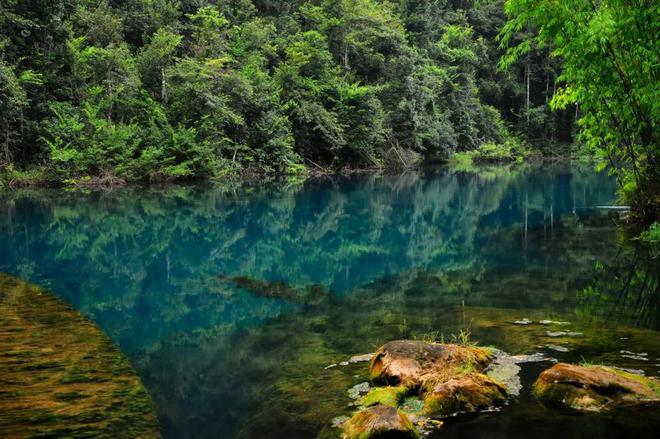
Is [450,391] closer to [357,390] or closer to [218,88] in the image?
[357,390]

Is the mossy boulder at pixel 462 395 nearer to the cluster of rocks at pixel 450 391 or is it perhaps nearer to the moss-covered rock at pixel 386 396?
the cluster of rocks at pixel 450 391

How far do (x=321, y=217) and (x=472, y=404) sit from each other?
46.4 feet

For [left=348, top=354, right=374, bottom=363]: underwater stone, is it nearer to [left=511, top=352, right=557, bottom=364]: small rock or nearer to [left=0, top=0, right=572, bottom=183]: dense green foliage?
[left=511, top=352, right=557, bottom=364]: small rock

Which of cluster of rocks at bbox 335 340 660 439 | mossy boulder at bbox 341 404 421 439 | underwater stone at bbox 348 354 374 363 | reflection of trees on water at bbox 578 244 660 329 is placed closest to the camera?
mossy boulder at bbox 341 404 421 439

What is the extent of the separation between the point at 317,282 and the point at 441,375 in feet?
18.8

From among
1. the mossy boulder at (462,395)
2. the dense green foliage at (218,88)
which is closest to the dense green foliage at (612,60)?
the mossy boulder at (462,395)

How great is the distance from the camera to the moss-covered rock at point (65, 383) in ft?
14.5

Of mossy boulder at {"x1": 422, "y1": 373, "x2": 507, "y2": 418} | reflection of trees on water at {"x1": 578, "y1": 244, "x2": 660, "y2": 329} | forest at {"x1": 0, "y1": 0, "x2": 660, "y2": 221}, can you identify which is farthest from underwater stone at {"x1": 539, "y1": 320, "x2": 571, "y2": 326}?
forest at {"x1": 0, "y1": 0, "x2": 660, "y2": 221}

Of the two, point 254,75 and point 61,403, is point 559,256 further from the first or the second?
point 254,75

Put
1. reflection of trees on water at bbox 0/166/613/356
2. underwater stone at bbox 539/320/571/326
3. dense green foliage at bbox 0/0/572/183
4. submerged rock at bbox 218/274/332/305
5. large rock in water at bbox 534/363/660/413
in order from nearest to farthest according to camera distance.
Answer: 1. large rock in water at bbox 534/363/660/413
2. underwater stone at bbox 539/320/571/326
3. submerged rock at bbox 218/274/332/305
4. reflection of trees on water at bbox 0/166/613/356
5. dense green foliage at bbox 0/0/572/183

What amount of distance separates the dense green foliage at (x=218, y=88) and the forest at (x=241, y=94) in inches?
3.7

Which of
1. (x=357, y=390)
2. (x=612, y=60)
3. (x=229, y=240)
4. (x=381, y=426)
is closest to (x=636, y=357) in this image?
(x=357, y=390)

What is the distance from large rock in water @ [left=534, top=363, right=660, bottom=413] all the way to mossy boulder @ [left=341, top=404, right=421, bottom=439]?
1.34m

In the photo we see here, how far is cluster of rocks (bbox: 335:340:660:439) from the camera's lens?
4.08m
